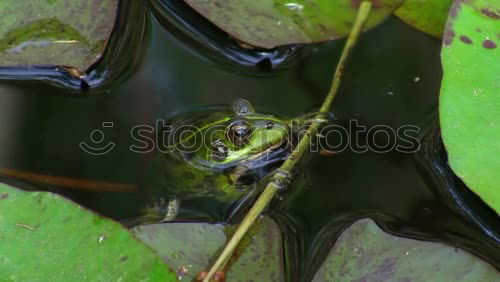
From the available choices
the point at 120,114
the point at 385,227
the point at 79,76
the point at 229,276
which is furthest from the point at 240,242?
the point at 79,76

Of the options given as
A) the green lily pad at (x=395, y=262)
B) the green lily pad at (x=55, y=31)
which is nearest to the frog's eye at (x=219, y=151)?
the green lily pad at (x=55, y=31)

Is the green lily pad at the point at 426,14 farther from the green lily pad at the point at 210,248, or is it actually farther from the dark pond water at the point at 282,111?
the green lily pad at the point at 210,248

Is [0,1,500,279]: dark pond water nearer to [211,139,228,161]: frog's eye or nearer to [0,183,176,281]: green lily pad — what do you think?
[211,139,228,161]: frog's eye

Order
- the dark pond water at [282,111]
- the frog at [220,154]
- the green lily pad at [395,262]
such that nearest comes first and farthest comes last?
1. the green lily pad at [395,262]
2. the dark pond water at [282,111]
3. the frog at [220,154]

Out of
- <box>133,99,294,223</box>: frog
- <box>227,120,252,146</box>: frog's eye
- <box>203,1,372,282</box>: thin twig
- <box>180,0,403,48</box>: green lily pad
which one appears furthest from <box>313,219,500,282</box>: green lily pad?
<box>180,0,403,48</box>: green lily pad

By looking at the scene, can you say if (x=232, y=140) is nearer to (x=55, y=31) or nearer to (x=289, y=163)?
(x=289, y=163)
